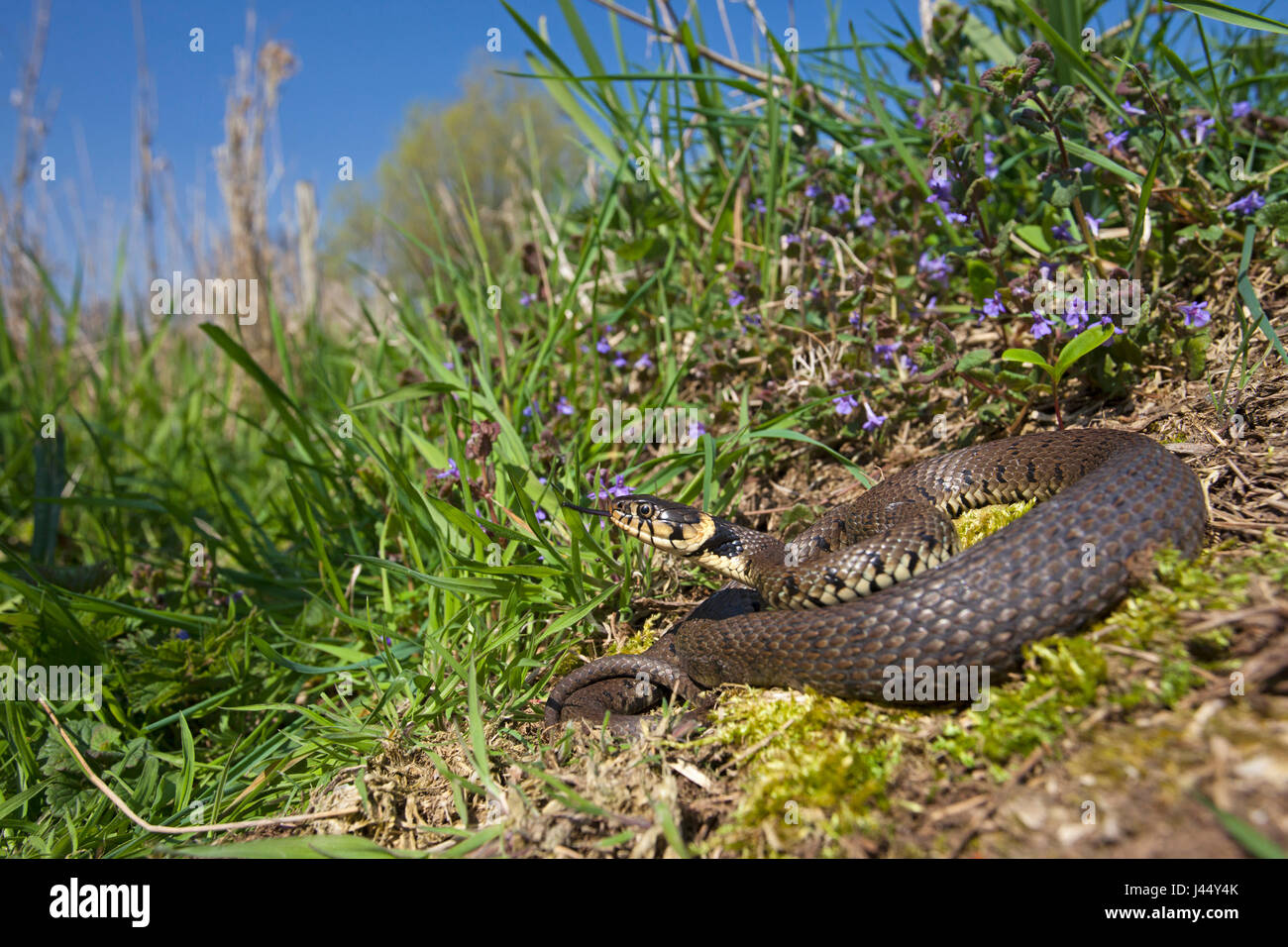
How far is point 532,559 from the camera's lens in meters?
4.33

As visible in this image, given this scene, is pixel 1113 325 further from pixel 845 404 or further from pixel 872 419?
pixel 845 404

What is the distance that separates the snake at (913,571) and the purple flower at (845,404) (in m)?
0.62

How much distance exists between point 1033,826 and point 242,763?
3642 mm

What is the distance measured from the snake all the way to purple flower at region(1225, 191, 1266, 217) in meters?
2.11

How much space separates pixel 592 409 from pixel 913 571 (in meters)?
2.59

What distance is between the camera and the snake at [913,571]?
2861 millimetres

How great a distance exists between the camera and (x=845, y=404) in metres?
4.97

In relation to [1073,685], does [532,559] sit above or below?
above

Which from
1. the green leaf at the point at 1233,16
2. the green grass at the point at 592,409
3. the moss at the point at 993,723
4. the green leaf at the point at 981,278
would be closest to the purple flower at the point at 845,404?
the green grass at the point at 592,409

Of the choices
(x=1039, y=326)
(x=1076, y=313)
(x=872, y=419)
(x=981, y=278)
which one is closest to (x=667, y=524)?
(x=872, y=419)
